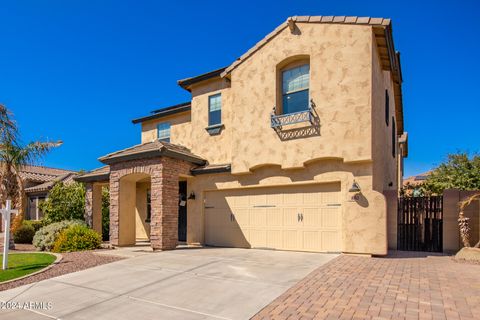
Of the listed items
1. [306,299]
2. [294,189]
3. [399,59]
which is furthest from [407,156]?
[306,299]

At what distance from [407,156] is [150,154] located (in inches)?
1089

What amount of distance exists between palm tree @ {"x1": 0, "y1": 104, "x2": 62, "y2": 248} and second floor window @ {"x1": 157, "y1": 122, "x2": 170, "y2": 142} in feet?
19.0

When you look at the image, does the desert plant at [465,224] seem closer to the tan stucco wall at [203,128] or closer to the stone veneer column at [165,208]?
the tan stucco wall at [203,128]

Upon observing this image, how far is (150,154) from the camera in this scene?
1298cm

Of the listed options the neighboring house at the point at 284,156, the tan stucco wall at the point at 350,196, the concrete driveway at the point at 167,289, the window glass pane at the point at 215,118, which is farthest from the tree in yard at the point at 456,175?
the window glass pane at the point at 215,118

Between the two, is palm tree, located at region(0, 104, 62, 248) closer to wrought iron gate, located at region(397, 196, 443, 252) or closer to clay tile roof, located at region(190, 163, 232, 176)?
clay tile roof, located at region(190, 163, 232, 176)

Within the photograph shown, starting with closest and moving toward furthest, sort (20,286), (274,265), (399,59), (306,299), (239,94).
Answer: (306,299), (20,286), (274,265), (239,94), (399,59)

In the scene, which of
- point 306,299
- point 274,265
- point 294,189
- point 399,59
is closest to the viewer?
point 306,299

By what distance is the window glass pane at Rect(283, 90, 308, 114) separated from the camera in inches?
482

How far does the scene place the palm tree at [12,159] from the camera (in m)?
14.4

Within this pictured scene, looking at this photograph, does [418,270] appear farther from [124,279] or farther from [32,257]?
[32,257]

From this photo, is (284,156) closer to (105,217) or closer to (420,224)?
(420,224)

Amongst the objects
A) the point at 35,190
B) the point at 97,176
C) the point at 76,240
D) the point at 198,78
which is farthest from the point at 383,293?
the point at 35,190

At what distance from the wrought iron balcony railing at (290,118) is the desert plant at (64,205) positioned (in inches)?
470
